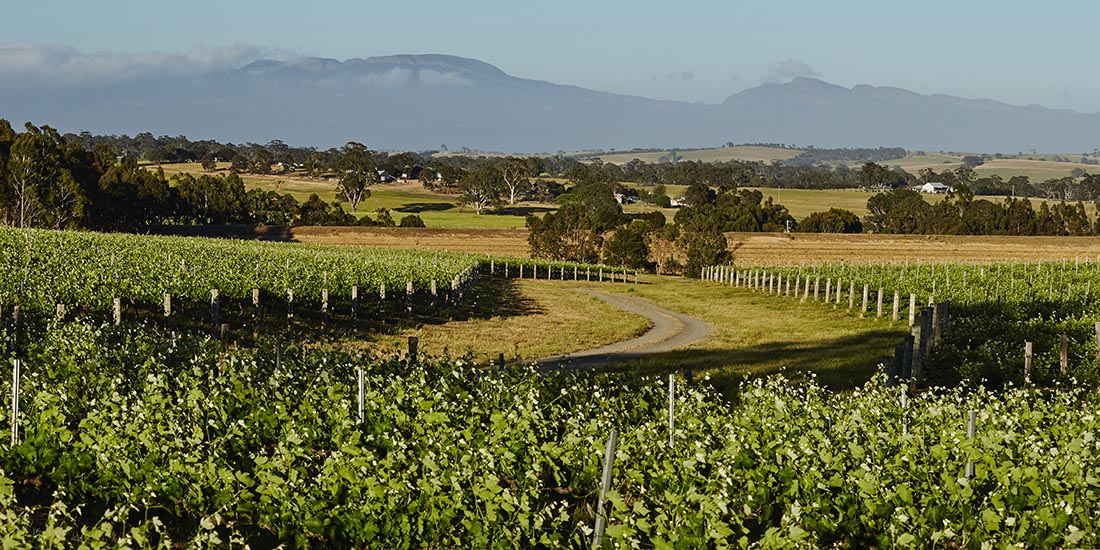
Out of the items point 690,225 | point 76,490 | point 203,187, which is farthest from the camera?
point 203,187

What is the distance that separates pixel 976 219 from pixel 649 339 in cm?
8804

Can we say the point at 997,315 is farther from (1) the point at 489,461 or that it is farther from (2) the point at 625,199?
(2) the point at 625,199

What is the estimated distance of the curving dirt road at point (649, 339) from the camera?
31897 millimetres

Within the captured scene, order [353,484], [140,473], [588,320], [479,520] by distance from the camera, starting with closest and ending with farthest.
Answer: [479,520] < [353,484] < [140,473] < [588,320]

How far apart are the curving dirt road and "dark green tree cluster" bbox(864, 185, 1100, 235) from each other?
231ft

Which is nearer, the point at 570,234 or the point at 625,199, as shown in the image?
the point at 570,234

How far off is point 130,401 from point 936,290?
40.0 metres

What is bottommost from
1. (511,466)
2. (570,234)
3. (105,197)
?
(570,234)

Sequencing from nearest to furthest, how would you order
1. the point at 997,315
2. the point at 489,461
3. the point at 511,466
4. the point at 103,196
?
the point at 489,461 → the point at 511,466 → the point at 997,315 → the point at 103,196

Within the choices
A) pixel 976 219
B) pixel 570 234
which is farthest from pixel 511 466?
pixel 976 219

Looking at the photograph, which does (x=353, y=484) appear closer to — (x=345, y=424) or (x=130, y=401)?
(x=345, y=424)

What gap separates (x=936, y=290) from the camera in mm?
47250

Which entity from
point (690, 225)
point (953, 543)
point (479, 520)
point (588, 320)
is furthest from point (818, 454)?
point (690, 225)

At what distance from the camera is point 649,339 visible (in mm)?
39062
